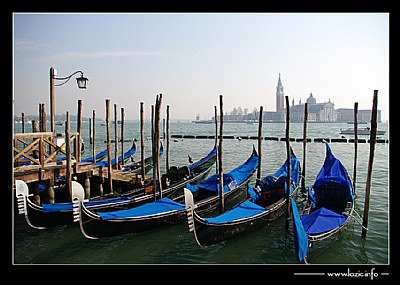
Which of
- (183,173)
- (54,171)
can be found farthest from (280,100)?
(54,171)

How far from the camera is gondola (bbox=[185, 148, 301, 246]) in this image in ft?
16.5

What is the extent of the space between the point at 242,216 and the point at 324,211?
1212mm

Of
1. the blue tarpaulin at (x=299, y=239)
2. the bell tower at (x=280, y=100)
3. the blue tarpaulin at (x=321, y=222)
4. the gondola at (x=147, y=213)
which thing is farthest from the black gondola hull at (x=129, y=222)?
the bell tower at (x=280, y=100)

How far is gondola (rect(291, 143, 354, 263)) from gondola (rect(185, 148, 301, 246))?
561mm

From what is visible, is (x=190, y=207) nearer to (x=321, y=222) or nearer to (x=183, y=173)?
(x=321, y=222)

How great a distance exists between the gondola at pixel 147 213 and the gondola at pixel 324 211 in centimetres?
160

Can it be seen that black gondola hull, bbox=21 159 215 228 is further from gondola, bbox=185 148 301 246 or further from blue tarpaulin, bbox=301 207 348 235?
blue tarpaulin, bbox=301 207 348 235

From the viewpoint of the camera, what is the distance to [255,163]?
29.2 ft

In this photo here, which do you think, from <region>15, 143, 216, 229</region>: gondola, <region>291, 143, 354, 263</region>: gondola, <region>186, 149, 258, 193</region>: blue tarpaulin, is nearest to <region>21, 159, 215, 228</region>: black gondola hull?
<region>15, 143, 216, 229</region>: gondola

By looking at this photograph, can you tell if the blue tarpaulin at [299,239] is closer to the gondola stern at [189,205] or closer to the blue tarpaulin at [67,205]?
the gondola stern at [189,205]

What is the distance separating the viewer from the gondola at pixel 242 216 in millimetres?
5020

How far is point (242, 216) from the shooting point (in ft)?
18.1
